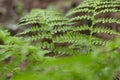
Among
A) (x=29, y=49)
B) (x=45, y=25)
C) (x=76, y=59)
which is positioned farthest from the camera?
(x=45, y=25)

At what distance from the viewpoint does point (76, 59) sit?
65.2 inches

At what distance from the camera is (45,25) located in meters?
2.75

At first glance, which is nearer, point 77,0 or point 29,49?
point 29,49

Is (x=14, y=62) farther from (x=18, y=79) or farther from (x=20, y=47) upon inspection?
(x=18, y=79)

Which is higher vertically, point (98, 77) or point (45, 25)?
point (45, 25)

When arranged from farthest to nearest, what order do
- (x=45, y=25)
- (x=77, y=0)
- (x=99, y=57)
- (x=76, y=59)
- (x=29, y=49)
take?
1. (x=77, y=0)
2. (x=45, y=25)
3. (x=29, y=49)
4. (x=99, y=57)
5. (x=76, y=59)

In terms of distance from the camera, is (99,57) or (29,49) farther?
(29,49)

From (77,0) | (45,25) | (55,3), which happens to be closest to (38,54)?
(45,25)

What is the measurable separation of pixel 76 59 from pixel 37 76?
0.22m

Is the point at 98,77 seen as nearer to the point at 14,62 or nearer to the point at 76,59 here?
the point at 76,59

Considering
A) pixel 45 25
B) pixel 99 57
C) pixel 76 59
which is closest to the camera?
pixel 76 59

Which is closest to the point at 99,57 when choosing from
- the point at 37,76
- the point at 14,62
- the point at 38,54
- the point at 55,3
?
the point at 37,76

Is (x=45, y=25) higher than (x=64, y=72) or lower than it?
higher

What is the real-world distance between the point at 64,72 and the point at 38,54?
1.27ft
